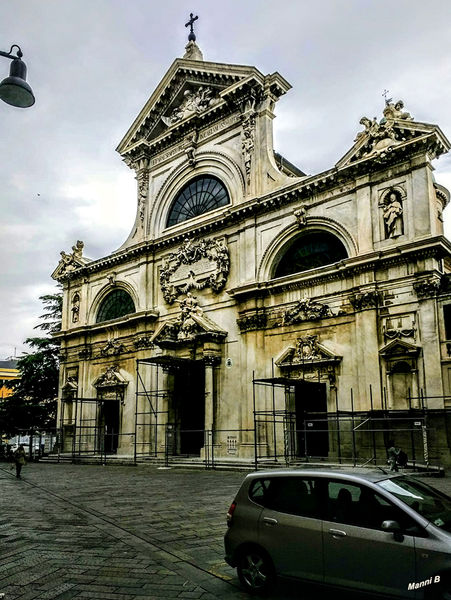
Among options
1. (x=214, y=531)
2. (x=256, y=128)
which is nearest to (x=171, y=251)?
(x=256, y=128)

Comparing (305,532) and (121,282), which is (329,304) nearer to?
(121,282)

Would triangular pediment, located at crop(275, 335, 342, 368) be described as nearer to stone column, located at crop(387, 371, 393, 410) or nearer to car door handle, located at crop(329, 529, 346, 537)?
stone column, located at crop(387, 371, 393, 410)

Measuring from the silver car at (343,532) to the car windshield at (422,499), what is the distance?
15mm

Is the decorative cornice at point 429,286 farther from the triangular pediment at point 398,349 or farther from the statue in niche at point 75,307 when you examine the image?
the statue in niche at point 75,307

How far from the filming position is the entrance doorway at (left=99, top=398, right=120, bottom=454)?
3297cm

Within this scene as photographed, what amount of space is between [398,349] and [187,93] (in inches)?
750

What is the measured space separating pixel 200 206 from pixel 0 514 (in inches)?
819

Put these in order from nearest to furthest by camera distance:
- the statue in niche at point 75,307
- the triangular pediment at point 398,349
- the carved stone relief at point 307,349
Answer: the triangular pediment at point 398,349
the carved stone relief at point 307,349
the statue in niche at point 75,307

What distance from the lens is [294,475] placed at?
6.71 m

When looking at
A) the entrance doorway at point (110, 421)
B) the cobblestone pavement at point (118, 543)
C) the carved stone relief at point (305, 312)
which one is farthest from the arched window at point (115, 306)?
the cobblestone pavement at point (118, 543)

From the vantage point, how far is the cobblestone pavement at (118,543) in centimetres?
666

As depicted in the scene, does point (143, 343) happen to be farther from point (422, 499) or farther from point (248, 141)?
point (422, 499)

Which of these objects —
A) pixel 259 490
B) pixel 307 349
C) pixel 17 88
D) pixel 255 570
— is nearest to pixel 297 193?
pixel 307 349

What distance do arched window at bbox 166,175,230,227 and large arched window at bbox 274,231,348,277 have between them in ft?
16.6
